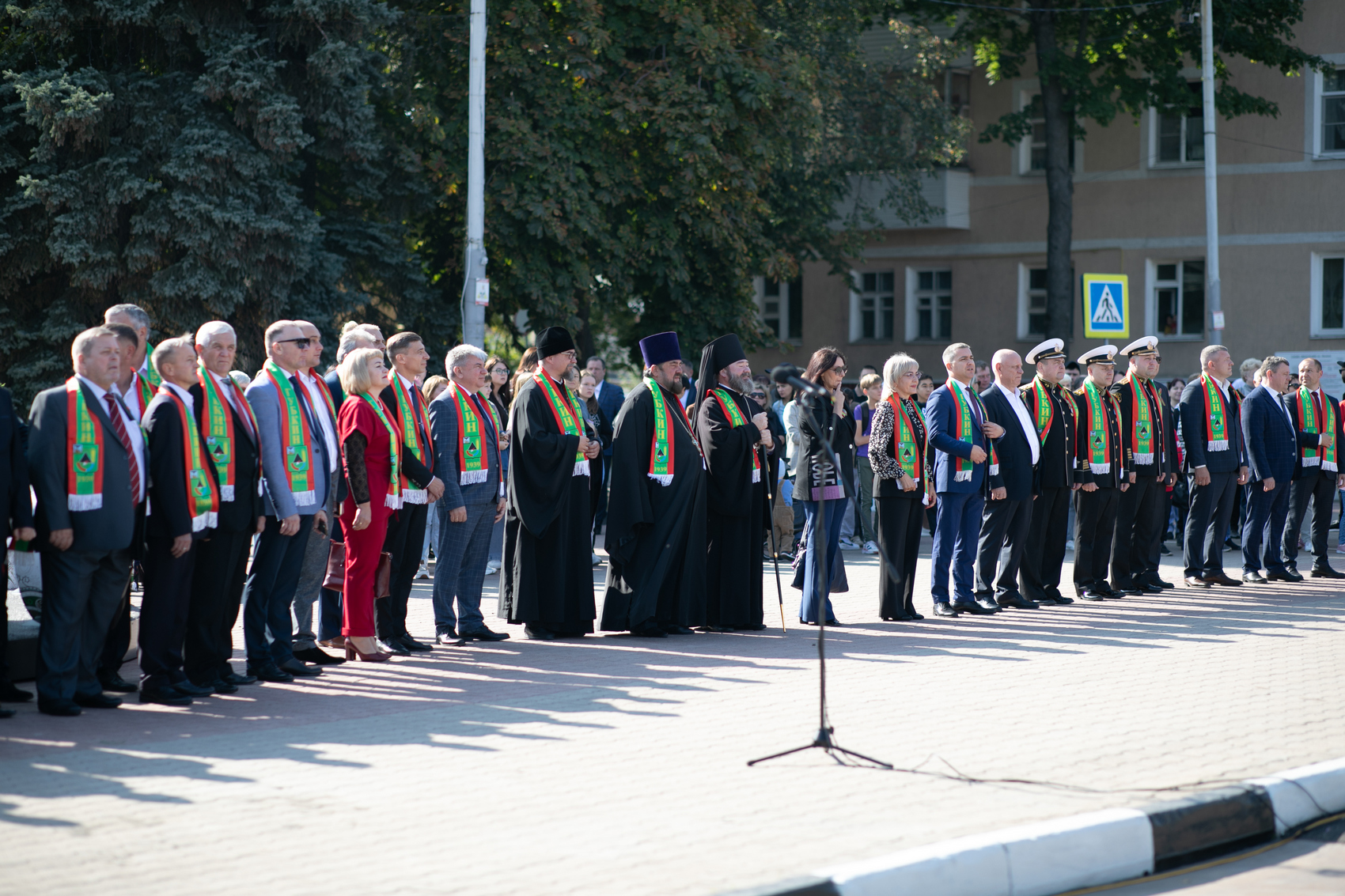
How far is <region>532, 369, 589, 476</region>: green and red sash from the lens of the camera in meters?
10.9

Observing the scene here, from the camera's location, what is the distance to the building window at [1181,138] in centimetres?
3247

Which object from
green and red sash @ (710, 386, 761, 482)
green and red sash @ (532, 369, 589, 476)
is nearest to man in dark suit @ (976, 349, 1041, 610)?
green and red sash @ (710, 386, 761, 482)

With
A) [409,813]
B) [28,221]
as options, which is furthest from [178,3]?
[409,813]

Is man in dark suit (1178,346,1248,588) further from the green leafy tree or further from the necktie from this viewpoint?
the green leafy tree

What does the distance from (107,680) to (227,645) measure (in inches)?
28.3

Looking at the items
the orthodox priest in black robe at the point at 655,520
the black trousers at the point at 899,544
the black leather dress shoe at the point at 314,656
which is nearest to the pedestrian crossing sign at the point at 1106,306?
the black trousers at the point at 899,544

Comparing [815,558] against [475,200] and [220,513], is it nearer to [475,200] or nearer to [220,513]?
[220,513]

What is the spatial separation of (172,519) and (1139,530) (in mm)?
9138

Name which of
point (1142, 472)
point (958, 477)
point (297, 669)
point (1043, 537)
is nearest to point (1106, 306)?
point (1142, 472)

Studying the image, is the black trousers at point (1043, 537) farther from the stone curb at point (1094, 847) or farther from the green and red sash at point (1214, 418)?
the stone curb at point (1094, 847)

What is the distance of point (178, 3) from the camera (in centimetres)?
1928

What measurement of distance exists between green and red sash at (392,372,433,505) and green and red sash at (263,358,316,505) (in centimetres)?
90

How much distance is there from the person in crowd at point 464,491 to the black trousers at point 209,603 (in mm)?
2098

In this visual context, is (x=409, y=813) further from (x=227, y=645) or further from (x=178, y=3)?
(x=178, y=3)
